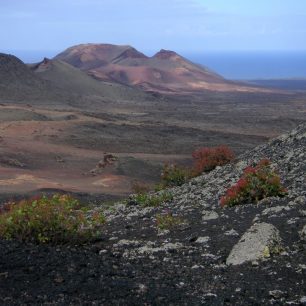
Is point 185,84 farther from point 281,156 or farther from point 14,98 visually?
point 281,156

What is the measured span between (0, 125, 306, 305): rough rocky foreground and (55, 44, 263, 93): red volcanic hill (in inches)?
2682

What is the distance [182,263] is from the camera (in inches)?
255

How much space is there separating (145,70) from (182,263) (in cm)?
8118

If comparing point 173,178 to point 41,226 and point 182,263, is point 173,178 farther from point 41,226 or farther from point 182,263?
point 182,263

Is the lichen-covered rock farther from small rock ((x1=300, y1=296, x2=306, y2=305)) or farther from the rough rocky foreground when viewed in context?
small rock ((x1=300, y1=296, x2=306, y2=305))

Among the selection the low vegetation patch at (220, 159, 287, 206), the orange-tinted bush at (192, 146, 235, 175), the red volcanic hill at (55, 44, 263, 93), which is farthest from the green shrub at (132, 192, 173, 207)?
the red volcanic hill at (55, 44, 263, 93)

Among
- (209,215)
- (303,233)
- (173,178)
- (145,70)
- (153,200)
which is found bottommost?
(173,178)

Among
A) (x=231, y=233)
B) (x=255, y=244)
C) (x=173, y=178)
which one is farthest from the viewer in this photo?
(x=173, y=178)

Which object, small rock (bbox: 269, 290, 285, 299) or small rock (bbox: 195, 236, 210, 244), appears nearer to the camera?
small rock (bbox: 269, 290, 285, 299)

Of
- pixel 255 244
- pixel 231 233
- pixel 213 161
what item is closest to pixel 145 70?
pixel 213 161

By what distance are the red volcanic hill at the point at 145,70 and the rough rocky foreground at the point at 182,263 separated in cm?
6813

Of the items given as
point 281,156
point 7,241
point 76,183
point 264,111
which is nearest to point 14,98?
point 264,111

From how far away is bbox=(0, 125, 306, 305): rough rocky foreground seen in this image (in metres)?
5.31

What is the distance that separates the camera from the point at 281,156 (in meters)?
12.4
